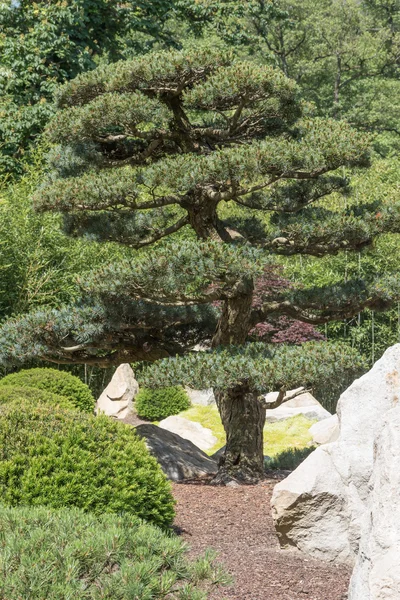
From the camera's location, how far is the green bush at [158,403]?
1146 cm

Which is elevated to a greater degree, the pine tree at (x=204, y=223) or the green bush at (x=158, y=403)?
the pine tree at (x=204, y=223)

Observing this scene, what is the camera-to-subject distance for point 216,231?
590cm

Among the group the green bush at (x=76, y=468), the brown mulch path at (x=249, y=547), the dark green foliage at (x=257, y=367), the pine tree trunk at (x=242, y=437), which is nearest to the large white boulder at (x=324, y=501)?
the brown mulch path at (x=249, y=547)

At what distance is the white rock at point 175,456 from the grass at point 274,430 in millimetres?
2042

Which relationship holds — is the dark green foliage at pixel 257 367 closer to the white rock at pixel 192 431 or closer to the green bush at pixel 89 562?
the green bush at pixel 89 562

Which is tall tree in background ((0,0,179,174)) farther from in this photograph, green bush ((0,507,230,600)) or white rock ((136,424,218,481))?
green bush ((0,507,230,600))

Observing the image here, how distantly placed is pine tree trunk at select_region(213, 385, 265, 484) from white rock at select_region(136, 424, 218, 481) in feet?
2.35

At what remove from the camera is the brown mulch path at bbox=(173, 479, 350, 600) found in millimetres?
3225

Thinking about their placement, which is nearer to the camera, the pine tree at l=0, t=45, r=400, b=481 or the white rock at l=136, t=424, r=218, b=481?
the pine tree at l=0, t=45, r=400, b=481

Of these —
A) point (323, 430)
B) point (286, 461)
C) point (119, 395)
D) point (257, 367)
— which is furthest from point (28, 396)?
point (119, 395)

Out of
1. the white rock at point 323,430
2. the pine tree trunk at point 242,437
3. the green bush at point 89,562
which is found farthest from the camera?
the white rock at point 323,430

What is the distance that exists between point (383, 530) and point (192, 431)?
820 cm

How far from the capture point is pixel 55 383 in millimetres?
7910

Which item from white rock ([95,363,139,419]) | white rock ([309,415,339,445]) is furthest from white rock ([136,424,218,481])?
white rock ([95,363,139,419])
